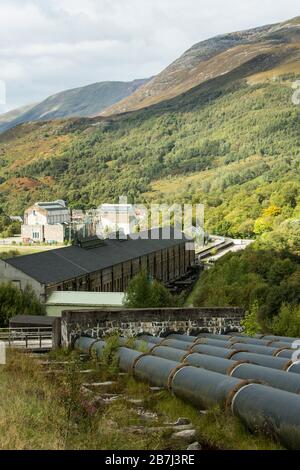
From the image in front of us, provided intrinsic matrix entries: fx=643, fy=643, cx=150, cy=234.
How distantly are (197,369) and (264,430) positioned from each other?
203 centimetres

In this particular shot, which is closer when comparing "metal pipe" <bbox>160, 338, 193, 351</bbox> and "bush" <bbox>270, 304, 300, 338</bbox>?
"metal pipe" <bbox>160, 338, 193, 351</bbox>

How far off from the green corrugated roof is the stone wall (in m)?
20.1

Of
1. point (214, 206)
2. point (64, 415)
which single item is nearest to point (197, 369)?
point (64, 415)

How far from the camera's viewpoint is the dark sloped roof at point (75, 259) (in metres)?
42.6

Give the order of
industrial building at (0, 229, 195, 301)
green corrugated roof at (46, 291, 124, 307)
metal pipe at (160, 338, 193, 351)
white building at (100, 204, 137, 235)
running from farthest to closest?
white building at (100, 204, 137, 235)
industrial building at (0, 229, 195, 301)
green corrugated roof at (46, 291, 124, 307)
metal pipe at (160, 338, 193, 351)

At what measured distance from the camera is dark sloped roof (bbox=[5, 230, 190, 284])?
4259 cm

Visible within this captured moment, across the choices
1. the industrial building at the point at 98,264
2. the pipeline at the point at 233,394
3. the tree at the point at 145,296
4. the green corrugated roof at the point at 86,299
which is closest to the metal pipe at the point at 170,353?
the pipeline at the point at 233,394

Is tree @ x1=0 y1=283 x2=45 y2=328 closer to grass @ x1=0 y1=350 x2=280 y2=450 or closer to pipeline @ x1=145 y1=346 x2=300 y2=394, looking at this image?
pipeline @ x1=145 y1=346 x2=300 y2=394

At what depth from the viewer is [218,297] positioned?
46281 millimetres

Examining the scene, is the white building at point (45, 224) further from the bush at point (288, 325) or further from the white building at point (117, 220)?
the bush at point (288, 325)

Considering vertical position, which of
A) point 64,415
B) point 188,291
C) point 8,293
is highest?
point 64,415

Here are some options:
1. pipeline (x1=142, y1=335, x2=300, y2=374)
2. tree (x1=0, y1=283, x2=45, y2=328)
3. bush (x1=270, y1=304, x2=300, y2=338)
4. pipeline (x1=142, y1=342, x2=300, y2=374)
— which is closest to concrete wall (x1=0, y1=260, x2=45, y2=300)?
tree (x1=0, y1=283, x2=45, y2=328)

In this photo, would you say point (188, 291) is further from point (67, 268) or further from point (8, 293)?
point (8, 293)

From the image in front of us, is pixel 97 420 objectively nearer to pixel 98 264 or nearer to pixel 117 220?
pixel 98 264
